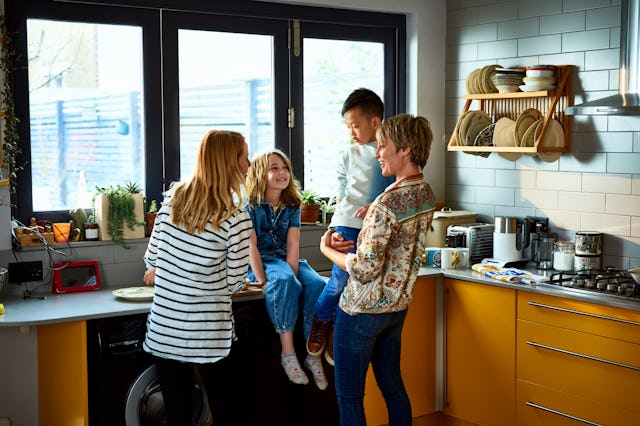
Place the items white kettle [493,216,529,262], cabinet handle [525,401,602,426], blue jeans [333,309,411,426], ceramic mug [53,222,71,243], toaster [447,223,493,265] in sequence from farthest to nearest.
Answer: toaster [447,223,493,265], white kettle [493,216,529,262], ceramic mug [53,222,71,243], cabinet handle [525,401,602,426], blue jeans [333,309,411,426]

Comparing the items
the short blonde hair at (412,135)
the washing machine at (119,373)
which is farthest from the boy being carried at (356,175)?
the washing machine at (119,373)

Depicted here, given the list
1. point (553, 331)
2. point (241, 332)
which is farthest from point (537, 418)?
point (241, 332)

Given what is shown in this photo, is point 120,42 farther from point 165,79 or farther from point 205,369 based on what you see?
point 205,369

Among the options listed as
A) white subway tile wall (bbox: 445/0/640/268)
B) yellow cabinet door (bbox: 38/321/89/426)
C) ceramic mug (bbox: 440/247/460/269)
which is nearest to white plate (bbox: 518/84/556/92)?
white subway tile wall (bbox: 445/0/640/268)

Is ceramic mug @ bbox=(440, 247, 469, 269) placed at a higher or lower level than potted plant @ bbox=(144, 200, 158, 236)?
lower

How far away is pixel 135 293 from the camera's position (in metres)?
3.83

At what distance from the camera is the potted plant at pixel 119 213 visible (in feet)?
13.4

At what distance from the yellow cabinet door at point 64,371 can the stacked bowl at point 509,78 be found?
246 cm

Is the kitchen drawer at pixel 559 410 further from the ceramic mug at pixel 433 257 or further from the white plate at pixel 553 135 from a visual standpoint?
the white plate at pixel 553 135

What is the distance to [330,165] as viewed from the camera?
4.97m

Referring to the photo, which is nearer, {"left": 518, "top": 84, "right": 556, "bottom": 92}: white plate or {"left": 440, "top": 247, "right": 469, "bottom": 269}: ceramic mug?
{"left": 518, "top": 84, "right": 556, "bottom": 92}: white plate

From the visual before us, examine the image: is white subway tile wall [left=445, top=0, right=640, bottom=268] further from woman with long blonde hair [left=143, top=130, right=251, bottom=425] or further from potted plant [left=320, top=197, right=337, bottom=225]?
woman with long blonde hair [left=143, top=130, right=251, bottom=425]

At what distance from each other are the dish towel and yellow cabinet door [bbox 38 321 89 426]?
195cm

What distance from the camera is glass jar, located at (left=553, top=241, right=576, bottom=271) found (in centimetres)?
433
